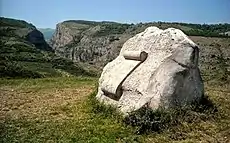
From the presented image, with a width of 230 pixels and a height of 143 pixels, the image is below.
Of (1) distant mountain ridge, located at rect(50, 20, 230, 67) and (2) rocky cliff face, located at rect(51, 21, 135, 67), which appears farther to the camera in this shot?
(2) rocky cliff face, located at rect(51, 21, 135, 67)

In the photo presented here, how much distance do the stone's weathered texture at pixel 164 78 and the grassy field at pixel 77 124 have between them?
A: 2.36 ft

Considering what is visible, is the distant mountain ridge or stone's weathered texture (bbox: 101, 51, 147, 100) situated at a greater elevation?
stone's weathered texture (bbox: 101, 51, 147, 100)

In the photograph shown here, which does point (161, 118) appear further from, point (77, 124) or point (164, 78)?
point (77, 124)

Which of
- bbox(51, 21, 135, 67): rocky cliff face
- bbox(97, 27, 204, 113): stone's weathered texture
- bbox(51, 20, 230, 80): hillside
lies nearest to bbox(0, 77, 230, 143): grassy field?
bbox(97, 27, 204, 113): stone's weathered texture

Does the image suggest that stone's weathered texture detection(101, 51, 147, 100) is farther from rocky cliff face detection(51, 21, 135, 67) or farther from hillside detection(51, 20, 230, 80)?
rocky cliff face detection(51, 21, 135, 67)

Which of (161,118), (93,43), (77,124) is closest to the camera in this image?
(161,118)

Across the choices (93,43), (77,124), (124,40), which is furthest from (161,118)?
(93,43)

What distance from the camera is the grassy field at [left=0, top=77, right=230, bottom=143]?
28.0 feet

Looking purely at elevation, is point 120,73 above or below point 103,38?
above

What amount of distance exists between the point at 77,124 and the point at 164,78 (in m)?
2.66

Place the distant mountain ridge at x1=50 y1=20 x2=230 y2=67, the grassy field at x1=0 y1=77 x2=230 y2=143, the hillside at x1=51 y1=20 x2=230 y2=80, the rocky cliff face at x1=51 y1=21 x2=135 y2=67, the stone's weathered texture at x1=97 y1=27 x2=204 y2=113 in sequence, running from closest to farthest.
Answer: the grassy field at x1=0 y1=77 x2=230 y2=143, the stone's weathered texture at x1=97 y1=27 x2=204 y2=113, the hillside at x1=51 y1=20 x2=230 y2=80, the distant mountain ridge at x1=50 y1=20 x2=230 y2=67, the rocky cliff face at x1=51 y1=21 x2=135 y2=67

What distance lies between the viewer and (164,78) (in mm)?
9977

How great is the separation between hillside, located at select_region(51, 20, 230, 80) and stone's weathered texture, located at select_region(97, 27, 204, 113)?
38.7 feet

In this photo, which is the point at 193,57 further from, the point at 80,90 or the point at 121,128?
the point at 80,90
